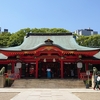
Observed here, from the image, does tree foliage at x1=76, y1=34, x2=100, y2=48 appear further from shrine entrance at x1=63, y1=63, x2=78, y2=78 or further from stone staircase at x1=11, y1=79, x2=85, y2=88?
stone staircase at x1=11, y1=79, x2=85, y2=88

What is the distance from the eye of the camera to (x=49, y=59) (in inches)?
1030

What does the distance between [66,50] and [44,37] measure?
907 cm

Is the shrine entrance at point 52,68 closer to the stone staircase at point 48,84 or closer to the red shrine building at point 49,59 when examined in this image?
the red shrine building at point 49,59

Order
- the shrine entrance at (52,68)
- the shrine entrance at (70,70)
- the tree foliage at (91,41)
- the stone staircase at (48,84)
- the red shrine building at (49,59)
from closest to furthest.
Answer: the stone staircase at (48,84)
the red shrine building at (49,59)
the shrine entrance at (70,70)
the shrine entrance at (52,68)
the tree foliage at (91,41)

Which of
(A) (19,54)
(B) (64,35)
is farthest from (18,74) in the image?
(B) (64,35)

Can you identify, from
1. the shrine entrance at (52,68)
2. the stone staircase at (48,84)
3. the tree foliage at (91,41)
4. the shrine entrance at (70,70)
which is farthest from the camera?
the tree foliage at (91,41)

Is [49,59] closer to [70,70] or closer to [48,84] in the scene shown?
[70,70]

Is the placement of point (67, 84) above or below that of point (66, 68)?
below

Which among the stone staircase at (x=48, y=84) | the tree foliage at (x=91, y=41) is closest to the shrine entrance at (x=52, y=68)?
the stone staircase at (x=48, y=84)

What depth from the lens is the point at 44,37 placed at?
32188mm

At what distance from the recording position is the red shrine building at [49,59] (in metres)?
24.2

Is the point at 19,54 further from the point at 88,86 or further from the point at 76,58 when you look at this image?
the point at 88,86

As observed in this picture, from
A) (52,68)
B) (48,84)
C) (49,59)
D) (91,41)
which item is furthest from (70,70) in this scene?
(91,41)

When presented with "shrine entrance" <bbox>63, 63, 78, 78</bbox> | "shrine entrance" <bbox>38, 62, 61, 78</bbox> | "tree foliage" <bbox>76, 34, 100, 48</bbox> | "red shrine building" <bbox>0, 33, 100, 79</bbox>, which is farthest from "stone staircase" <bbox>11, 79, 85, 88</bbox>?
"tree foliage" <bbox>76, 34, 100, 48</bbox>
